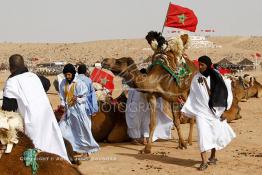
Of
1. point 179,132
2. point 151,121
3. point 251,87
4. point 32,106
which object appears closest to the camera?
point 32,106

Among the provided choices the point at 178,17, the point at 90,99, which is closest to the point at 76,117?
the point at 90,99

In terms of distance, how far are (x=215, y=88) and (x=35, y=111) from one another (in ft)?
11.6

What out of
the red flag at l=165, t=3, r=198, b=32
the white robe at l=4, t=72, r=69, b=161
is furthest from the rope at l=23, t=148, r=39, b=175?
the red flag at l=165, t=3, r=198, b=32

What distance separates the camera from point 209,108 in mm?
8328

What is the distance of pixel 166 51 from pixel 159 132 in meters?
1.84

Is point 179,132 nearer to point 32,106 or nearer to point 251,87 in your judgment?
point 32,106

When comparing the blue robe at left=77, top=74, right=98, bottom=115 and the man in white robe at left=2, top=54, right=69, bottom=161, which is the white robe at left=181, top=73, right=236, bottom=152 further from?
the man in white robe at left=2, top=54, right=69, bottom=161

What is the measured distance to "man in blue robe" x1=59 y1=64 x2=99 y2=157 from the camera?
30.0ft

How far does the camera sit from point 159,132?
11406 mm

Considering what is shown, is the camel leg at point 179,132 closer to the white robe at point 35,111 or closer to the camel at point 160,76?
the camel at point 160,76

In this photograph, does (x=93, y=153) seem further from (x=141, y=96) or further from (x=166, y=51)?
(x=166, y=51)

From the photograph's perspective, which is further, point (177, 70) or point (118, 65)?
point (177, 70)

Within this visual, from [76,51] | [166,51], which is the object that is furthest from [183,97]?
[76,51]

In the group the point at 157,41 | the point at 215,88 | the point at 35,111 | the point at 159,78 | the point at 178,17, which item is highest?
the point at 178,17
